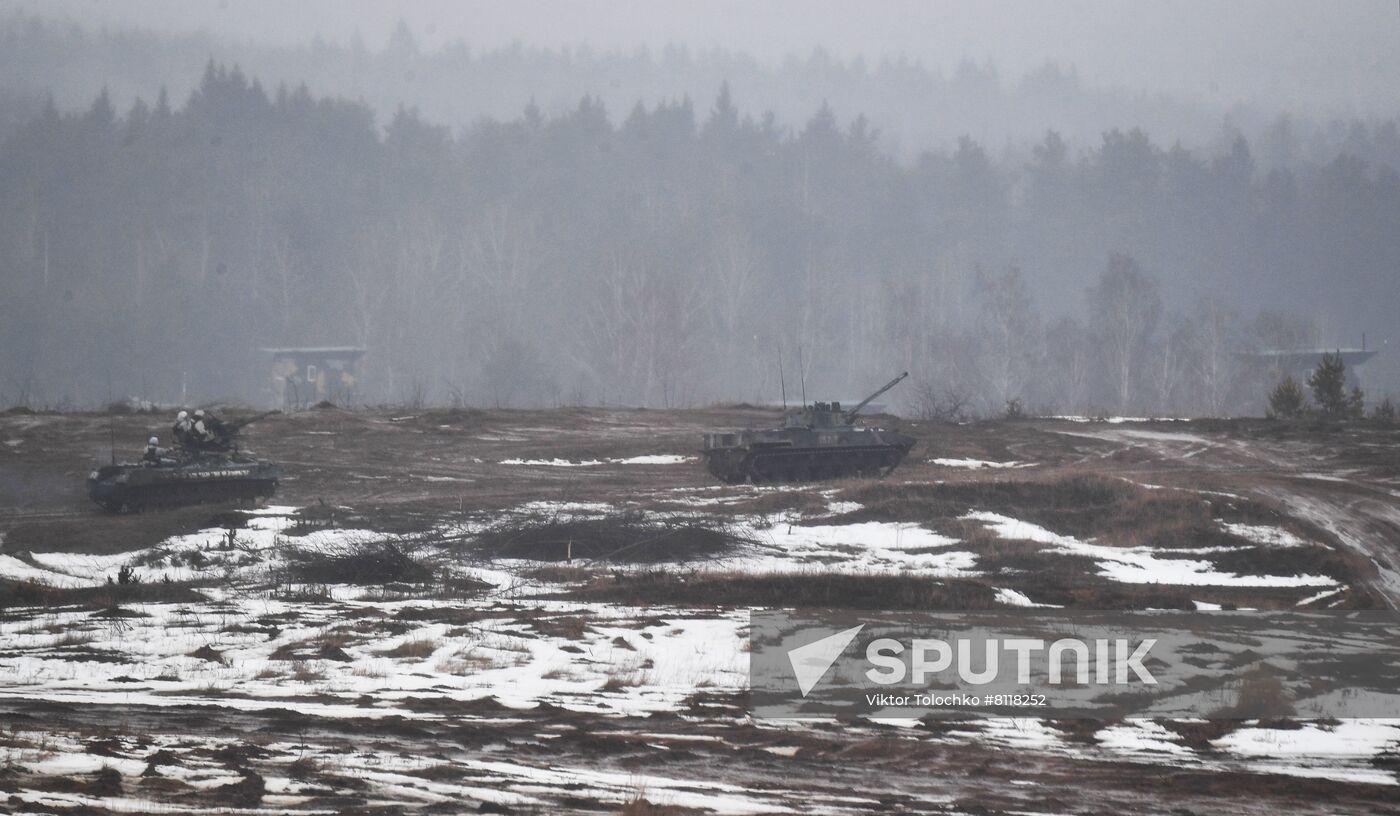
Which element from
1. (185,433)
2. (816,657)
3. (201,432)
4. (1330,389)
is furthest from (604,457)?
(816,657)

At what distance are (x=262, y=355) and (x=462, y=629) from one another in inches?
2734

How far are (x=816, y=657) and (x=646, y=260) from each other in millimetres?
64437

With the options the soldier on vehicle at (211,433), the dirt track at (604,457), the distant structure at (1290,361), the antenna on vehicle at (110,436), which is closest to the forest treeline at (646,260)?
the distant structure at (1290,361)

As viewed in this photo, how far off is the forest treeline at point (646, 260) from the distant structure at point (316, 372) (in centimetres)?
371

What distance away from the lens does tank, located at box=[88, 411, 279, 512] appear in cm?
2803

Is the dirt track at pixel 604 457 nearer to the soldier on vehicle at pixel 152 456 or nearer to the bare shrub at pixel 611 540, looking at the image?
the soldier on vehicle at pixel 152 456

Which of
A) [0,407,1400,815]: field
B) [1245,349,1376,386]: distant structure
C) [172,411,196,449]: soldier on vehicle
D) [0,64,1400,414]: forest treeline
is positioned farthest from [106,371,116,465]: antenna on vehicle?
[1245,349,1376,386]: distant structure

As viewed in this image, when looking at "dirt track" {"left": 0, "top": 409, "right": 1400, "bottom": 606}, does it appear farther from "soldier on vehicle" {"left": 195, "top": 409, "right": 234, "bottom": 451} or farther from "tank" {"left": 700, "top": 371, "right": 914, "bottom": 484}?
"soldier on vehicle" {"left": 195, "top": 409, "right": 234, "bottom": 451}

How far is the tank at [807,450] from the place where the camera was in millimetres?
32469

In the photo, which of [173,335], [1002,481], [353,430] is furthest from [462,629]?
[173,335]

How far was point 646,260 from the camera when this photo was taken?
78.3 m

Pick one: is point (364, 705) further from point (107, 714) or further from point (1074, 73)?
point (1074, 73)

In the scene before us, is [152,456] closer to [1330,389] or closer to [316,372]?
[1330,389]

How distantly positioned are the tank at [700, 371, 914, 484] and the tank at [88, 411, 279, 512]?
10.3 m
